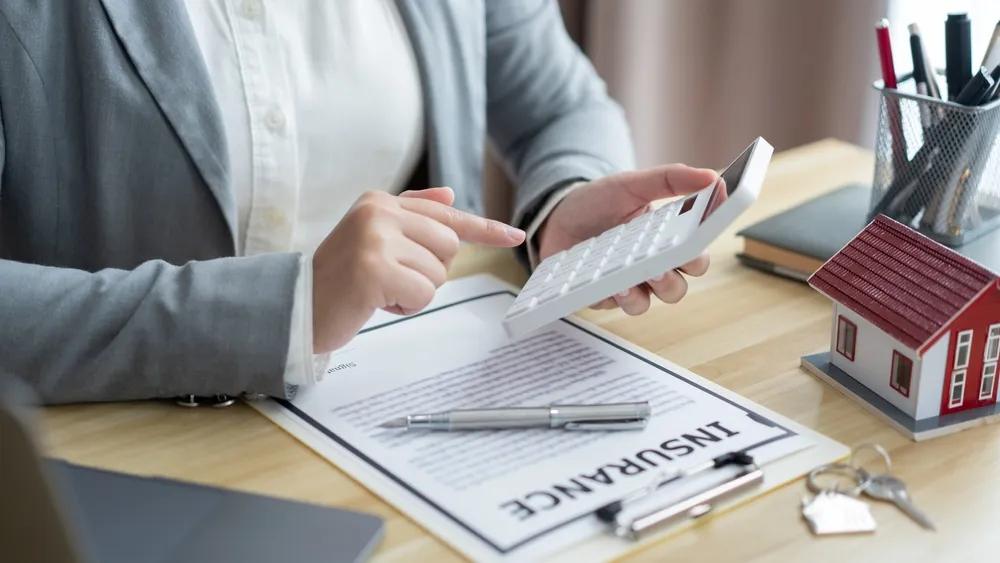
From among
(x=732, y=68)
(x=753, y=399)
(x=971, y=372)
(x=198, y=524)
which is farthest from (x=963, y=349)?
(x=732, y=68)

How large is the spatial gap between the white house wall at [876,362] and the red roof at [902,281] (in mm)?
13

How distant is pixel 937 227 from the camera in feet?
2.81

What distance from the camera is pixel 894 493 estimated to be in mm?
593

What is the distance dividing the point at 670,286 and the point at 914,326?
0.20 metres

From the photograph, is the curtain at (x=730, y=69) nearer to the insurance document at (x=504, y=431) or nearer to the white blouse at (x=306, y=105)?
the white blouse at (x=306, y=105)

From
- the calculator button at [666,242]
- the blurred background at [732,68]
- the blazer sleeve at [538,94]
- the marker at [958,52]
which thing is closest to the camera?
the calculator button at [666,242]

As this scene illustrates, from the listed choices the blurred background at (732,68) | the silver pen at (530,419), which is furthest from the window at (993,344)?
the blurred background at (732,68)

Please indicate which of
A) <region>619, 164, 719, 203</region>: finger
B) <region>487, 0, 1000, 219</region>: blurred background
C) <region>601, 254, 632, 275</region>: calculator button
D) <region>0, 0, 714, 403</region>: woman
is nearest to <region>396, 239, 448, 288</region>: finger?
<region>0, 0, 714, 403</region>: woman

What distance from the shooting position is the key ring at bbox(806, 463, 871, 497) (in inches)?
23.4

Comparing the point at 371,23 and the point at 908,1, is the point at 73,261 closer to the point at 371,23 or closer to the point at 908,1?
the point at 371,23

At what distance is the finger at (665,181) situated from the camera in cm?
82

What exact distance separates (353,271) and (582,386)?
17 centimetres

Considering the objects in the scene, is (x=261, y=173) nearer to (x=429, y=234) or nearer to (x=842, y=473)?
(x=429, y=234)

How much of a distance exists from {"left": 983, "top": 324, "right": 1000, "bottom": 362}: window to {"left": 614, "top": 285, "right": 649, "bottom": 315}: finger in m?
0.24
